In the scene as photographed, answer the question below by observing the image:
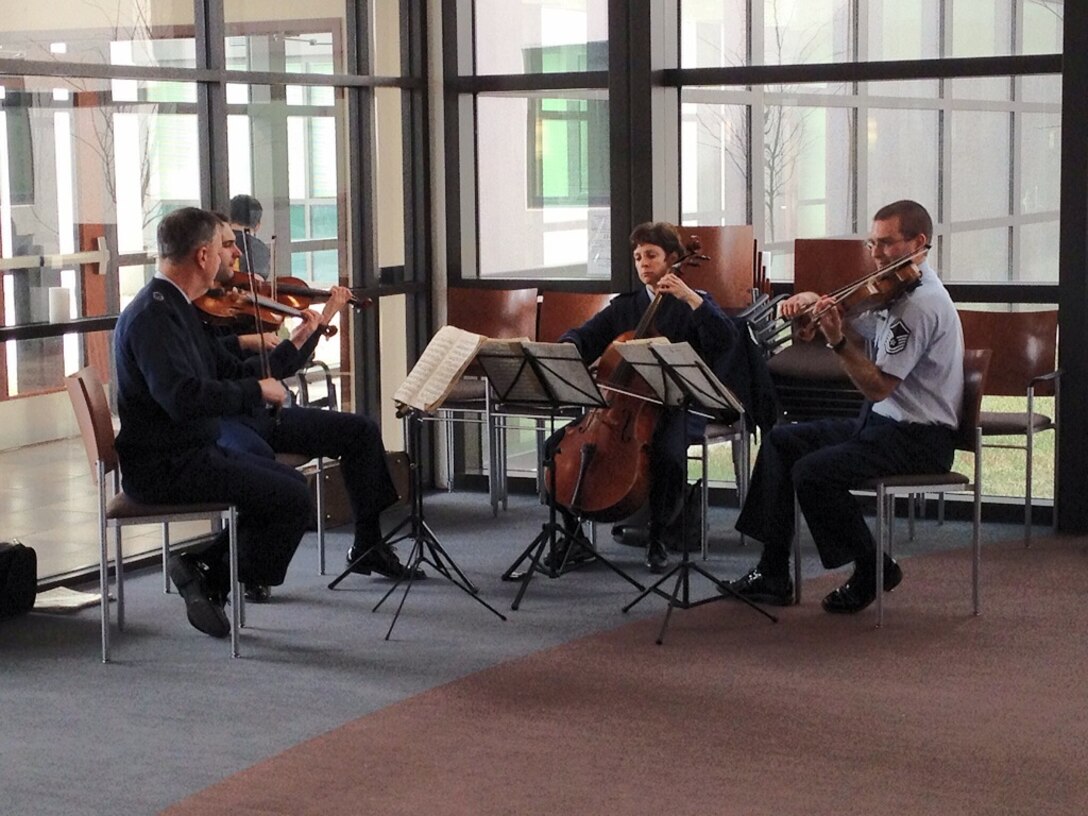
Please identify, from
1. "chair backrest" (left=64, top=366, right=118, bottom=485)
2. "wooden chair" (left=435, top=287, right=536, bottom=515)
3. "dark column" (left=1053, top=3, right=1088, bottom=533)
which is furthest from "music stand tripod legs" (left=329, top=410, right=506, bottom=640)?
"dark column" (left=1053, top=3, right=1088, bottom=533)

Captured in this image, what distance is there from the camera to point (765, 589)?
205 inches

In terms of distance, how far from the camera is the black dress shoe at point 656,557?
5684mm

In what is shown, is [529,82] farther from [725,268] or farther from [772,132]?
[725,268]

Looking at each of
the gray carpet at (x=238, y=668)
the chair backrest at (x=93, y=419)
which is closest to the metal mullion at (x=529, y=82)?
the gray carpet at (x=238, y=668)

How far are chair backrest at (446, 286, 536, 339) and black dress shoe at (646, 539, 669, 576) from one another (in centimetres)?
125

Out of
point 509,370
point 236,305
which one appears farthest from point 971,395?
point 236,305

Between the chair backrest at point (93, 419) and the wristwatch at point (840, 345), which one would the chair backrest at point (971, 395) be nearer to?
the wristwatch at point (840, 345)

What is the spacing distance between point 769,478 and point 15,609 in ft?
7.75

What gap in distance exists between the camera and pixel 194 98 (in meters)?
5.95

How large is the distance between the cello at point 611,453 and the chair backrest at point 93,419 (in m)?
1.35

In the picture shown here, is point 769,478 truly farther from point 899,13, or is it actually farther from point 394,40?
point 394,40

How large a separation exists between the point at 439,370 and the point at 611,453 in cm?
66

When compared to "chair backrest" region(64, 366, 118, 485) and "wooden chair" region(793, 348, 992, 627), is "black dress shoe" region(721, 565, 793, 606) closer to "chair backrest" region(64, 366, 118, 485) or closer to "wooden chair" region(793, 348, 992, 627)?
"wooden chair" region(793, 348, 992, 627)

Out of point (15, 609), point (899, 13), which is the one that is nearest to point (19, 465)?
point (15, 609)
